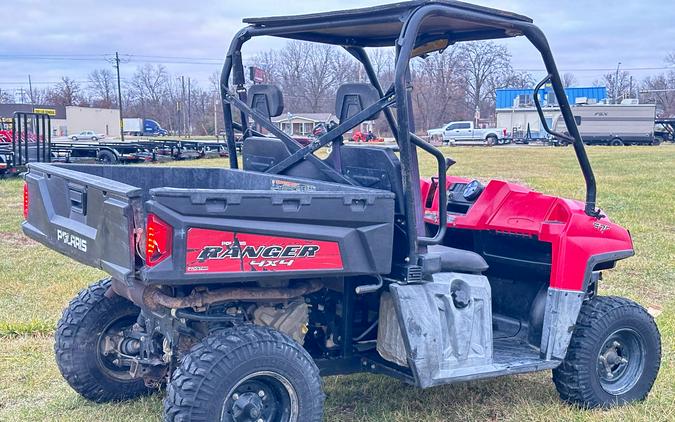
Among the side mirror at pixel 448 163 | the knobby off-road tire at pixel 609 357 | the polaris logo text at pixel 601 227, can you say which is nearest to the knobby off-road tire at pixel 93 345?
the side mirror at pixel 448 163

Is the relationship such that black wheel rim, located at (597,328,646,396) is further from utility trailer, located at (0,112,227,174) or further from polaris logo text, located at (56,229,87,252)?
utility trailer, located at (0,112,227,174)

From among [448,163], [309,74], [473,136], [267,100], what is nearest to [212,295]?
[267,100]

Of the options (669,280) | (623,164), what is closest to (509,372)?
(669,280)

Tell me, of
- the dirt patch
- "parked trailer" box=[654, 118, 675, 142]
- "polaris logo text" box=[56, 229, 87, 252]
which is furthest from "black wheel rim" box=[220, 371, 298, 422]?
"parked trailer" box=[654, 118, 675, 142]

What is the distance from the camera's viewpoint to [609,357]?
4629 mm

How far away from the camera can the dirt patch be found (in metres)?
10.5

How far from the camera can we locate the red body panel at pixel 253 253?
320cm

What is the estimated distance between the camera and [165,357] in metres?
3.91

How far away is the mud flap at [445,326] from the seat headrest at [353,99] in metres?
0.91

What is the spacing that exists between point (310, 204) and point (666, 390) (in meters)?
2.79

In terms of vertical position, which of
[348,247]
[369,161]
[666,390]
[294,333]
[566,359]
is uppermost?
[369,161]

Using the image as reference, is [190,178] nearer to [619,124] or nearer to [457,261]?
[457,261]

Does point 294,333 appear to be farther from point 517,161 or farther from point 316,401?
point 517,161

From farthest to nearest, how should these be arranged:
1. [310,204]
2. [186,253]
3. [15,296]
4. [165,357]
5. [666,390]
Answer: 1. [15,296]
2. [666,390]
3. [165,357]
4. [310,204]
5. [186,253]
